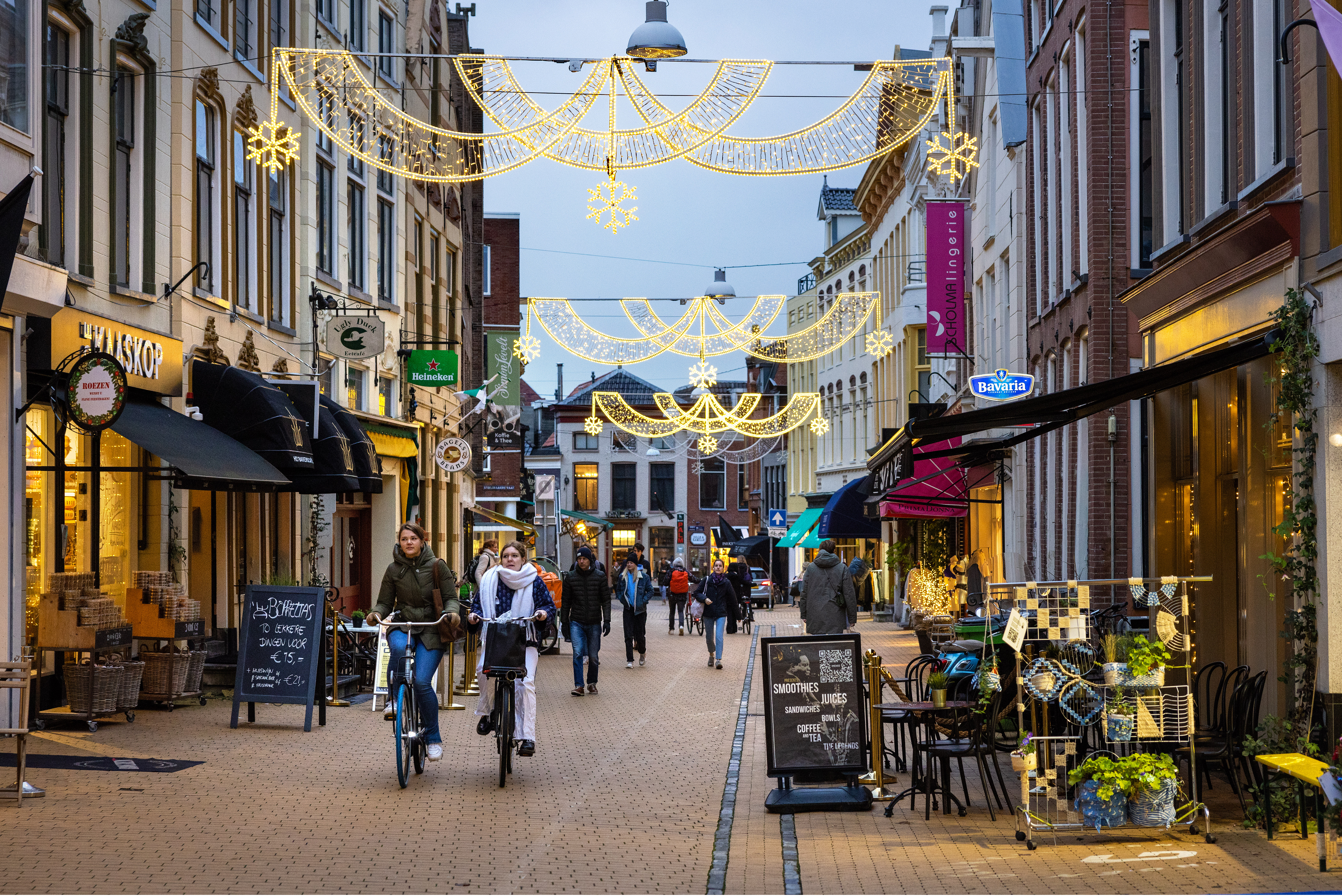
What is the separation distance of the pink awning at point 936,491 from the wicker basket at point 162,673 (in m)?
10.7

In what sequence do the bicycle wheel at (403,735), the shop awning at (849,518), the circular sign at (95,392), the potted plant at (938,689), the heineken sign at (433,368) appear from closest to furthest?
1. the potted plant at (938,689)
2. the bicycle wheel at (403,735)
3. the circular sign at (95,392)
4. the heineken sign at (433,368)
5. the shop awning at (849,518)

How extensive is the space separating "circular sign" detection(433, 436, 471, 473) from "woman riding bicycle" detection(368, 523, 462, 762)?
54.0ft

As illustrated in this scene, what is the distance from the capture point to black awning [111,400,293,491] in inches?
563

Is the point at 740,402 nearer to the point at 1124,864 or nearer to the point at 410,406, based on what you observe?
the point at 410,406

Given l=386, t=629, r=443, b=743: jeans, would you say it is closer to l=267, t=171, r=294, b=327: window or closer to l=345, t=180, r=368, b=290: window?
l=267, t=171, r=294, b=327: window

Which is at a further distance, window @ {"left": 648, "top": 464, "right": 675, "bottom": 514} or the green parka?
window @ {"left": 648, "top": 464, "right": 675, "bottom": 514}

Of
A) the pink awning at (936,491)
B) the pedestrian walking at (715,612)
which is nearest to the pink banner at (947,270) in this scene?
the pink awning at (936,491)

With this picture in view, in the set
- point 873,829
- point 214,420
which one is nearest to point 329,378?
point 214,420

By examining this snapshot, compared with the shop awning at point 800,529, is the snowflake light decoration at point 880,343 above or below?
above

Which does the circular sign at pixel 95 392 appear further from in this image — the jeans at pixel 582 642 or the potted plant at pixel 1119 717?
the potted plant at pixel 1119 717

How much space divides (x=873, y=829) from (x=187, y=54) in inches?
498

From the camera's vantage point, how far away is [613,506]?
82.2m

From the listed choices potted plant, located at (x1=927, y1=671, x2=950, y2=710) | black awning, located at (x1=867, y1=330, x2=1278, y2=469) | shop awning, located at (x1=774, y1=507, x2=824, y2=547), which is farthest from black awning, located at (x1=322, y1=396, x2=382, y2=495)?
shop awning, located at (x1=774, y1=507, x2=824, y2=547)

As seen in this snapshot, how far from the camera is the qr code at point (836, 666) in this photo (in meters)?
10.6
